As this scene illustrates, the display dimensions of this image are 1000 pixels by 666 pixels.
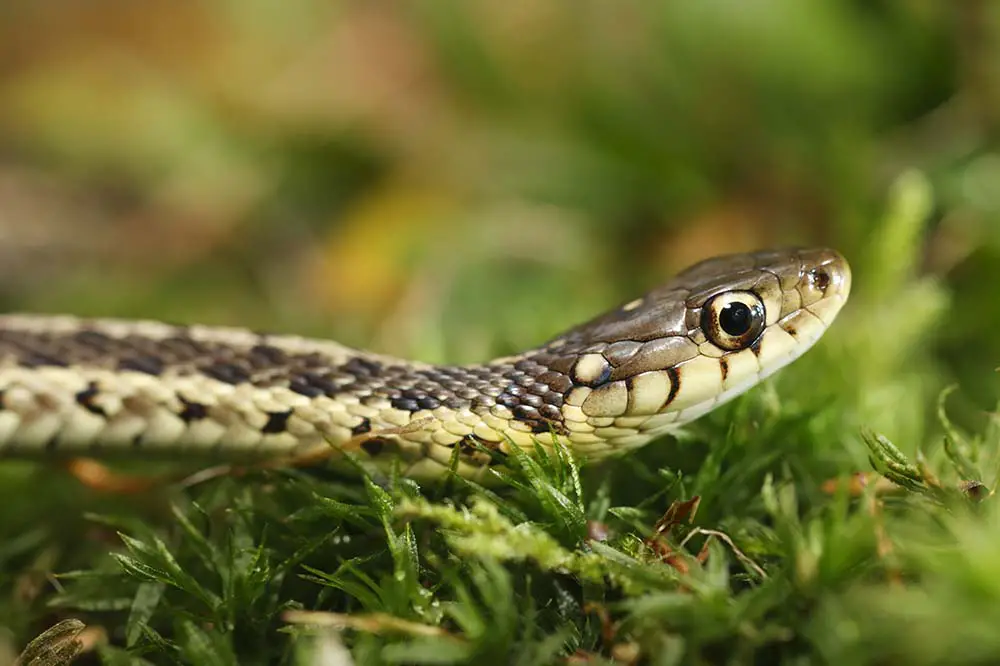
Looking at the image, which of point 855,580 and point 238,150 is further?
point 238,150

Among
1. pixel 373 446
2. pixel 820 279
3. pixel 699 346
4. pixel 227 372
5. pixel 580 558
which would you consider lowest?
pixel 580 558

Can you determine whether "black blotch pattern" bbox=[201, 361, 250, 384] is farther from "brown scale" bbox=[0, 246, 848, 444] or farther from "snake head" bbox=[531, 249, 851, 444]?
"snake head" bbox=[531, 249, 851, 444]

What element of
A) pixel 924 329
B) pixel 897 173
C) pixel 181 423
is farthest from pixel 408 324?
pixel 897 173

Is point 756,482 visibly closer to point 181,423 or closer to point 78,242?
point 181,423

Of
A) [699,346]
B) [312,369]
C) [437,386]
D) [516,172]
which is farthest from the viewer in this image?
[516,172]

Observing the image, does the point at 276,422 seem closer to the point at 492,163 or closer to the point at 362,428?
the point at 362,428

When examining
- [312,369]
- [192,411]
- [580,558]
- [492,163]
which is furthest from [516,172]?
[580,558]

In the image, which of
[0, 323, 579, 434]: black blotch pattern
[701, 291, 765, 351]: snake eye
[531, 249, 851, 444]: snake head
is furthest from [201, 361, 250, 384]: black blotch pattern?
[701, 291, 765, 351]: snake eye
